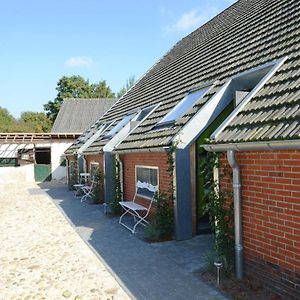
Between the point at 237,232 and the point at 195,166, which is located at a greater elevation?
the point at 195,166

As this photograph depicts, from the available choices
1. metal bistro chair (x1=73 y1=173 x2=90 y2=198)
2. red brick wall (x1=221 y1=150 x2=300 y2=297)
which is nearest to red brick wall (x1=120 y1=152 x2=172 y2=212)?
red brick wall (x1=221 y1=150 x2=300 y2=297)

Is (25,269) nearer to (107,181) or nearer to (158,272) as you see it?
(158,272)

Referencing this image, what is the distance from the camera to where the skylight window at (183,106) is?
28.7 ft

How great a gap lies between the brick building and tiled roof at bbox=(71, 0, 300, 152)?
0.03m

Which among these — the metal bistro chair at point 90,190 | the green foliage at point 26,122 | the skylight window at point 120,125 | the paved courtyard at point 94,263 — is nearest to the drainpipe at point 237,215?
the paved courtyard at point 94,263

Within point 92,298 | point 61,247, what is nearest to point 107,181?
point 61,247

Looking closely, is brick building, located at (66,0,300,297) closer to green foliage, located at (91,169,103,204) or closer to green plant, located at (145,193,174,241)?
green plant, located at (145,193,174,241)

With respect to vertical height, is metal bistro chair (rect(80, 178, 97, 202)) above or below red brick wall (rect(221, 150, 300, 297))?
below

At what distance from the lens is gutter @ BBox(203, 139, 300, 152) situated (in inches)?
166

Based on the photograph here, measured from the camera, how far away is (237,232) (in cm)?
539

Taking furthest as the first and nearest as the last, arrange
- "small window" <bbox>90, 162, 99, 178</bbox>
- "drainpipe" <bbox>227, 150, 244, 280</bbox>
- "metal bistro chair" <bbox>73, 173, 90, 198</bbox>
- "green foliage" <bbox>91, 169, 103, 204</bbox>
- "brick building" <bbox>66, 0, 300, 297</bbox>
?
"metal bistro chair" <bbox>73, 173, 90, 198</bbox> → "small window" <bbox>90, 162, 99, 178</bbox> → "green foliage" <bbox>91, 169, 103, 204</bbox> → "drainpipe" <bbox>227, 150, 244, 280</bbox> → "brick building" <bbox>66, 0, 300, 297</bbox>

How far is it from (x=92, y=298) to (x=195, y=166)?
3.92m

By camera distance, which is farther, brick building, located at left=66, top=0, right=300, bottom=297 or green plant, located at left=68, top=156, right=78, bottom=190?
green plant, located at left=68, top=156, right=78, bottom=190

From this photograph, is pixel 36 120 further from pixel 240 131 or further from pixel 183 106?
pixel 240 131
